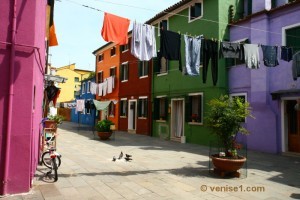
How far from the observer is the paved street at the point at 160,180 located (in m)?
6.25

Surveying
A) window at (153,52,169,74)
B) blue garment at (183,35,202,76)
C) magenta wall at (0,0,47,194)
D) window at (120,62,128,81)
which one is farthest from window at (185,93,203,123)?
A: magenta wall at (0,0,47,194)

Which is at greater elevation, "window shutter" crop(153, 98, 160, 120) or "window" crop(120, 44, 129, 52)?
"window" crop(120, 44, 129, 52)

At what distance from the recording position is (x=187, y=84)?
16938 millimetres

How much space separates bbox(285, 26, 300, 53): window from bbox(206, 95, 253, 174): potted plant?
575cm

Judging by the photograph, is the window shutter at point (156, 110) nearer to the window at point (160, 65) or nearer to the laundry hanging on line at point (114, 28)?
the window at point (160, 65)

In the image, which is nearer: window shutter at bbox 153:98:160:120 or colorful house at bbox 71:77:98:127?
window shutter at bbox 153:98:160:120

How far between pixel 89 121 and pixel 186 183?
26790 millimetres

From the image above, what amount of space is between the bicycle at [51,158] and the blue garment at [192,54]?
5395 mm

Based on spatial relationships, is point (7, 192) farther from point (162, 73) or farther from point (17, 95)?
point (162, 73)

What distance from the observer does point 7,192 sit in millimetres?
5680

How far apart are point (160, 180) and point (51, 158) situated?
115 inches

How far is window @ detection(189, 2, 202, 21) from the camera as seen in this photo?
53.8 feet

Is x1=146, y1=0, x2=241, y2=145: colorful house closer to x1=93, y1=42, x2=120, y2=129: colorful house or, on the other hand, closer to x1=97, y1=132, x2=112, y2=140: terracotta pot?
x1=97, y1=132, x2=112, y2=140: terracotta pot

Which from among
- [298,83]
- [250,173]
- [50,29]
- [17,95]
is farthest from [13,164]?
[298,83]
